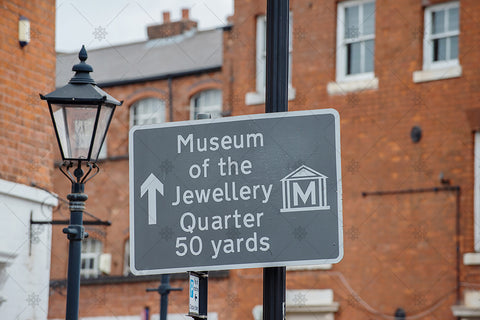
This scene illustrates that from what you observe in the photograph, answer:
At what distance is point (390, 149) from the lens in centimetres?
1941

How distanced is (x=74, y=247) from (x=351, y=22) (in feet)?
46.8

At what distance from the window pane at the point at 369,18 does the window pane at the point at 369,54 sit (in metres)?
0.24

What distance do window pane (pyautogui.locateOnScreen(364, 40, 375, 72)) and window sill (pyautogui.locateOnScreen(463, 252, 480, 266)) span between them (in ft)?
14.8

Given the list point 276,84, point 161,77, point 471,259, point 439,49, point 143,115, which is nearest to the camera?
point 276,84

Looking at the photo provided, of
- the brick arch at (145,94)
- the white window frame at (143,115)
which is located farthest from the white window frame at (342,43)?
the white window frame at (143,115)

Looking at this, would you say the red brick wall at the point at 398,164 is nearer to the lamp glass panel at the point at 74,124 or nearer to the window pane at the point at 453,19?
the window pane at the point at 453,19

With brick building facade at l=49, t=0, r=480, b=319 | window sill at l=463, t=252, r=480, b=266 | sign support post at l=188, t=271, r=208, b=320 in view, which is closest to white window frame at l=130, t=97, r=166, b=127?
brick building facade at l=49, t=0, r=480, b=319

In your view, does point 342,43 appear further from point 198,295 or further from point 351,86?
point 198,295

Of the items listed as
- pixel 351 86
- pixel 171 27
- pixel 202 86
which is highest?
pixel 171 27

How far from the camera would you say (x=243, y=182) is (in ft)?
15.9

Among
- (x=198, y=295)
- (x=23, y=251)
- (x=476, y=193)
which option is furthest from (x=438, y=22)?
(x=198, y=295)

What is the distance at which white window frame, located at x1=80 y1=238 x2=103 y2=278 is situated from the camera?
84.4 feet

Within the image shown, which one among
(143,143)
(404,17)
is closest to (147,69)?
(404,17)

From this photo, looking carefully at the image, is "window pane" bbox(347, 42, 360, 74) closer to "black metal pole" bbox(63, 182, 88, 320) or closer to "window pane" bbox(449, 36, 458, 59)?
"window pane" bbox(449, 36, 458, 59)
